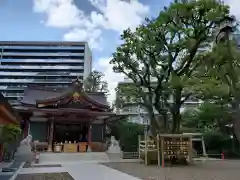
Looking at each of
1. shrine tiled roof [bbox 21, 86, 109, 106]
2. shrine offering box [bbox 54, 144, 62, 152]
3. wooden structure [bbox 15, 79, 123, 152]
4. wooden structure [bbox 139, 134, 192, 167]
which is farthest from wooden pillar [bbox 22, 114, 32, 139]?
wooden structure [bbox 139, 134, 192, 167]

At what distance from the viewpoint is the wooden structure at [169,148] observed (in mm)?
12266

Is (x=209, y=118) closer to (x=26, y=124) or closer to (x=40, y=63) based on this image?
(x=26, y=124)

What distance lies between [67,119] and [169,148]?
844 centimetres

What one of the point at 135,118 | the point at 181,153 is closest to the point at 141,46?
the point at 181,153

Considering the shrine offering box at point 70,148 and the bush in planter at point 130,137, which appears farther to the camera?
the bush in planter at point 130,137

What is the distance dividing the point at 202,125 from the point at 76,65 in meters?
49.8

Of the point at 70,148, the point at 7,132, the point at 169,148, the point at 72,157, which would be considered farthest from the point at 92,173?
the point at 70,148

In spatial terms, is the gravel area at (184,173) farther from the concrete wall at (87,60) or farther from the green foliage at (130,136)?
the concrete wall at (87,60)

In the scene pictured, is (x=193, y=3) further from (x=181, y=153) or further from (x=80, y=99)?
(x=80, y=99)

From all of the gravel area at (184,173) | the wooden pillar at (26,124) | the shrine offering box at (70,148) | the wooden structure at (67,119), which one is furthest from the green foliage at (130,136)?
the gravel area at (184,173)

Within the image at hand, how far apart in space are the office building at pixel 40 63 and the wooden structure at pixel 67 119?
45617 millimetres

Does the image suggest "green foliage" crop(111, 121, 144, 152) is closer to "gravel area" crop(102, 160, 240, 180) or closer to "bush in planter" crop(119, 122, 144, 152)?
"bush in planter" crop(119, 122, 144, 152)

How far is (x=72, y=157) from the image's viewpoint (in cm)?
1483

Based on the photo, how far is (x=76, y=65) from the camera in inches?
2643
